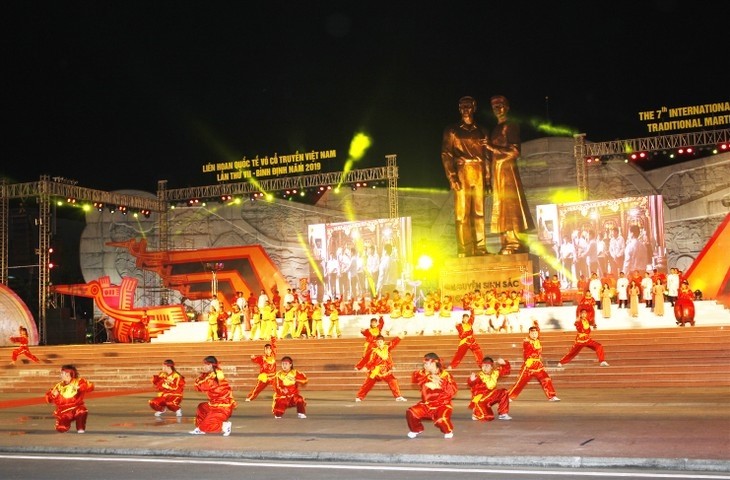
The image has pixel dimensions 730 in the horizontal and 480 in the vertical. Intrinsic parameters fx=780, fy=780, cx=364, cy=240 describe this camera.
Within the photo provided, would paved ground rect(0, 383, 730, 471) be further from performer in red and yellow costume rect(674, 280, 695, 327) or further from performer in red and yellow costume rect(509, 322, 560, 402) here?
performer in red and yellow costume rect(674, 280, 695, 327)

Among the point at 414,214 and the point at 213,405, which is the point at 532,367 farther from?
the point at 414,214

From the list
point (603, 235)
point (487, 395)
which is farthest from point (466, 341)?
point (603, 235)

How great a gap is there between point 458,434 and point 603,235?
20.2 m

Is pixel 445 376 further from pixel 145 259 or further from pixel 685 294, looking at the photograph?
pixel 145 259

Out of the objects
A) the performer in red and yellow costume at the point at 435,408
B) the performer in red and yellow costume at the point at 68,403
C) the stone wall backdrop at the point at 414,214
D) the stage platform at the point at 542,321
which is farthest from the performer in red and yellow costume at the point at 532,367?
the stone wall backdrop at the point at 414,214

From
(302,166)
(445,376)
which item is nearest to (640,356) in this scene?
(445,376)

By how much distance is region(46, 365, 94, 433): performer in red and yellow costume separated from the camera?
10062 millimetres

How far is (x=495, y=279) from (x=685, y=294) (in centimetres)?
644

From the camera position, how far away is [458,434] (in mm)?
8773

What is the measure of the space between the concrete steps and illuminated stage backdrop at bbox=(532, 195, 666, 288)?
29.5 feet

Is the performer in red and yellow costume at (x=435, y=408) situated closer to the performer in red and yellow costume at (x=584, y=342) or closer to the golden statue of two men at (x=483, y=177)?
the performer in red and yellow costume at (x=584, y=342)

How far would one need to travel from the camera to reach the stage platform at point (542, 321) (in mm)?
20734

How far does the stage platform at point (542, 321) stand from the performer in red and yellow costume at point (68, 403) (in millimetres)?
13856

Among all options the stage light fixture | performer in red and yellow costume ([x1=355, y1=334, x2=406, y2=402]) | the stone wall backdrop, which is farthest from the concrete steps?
the stone wall backdrop
